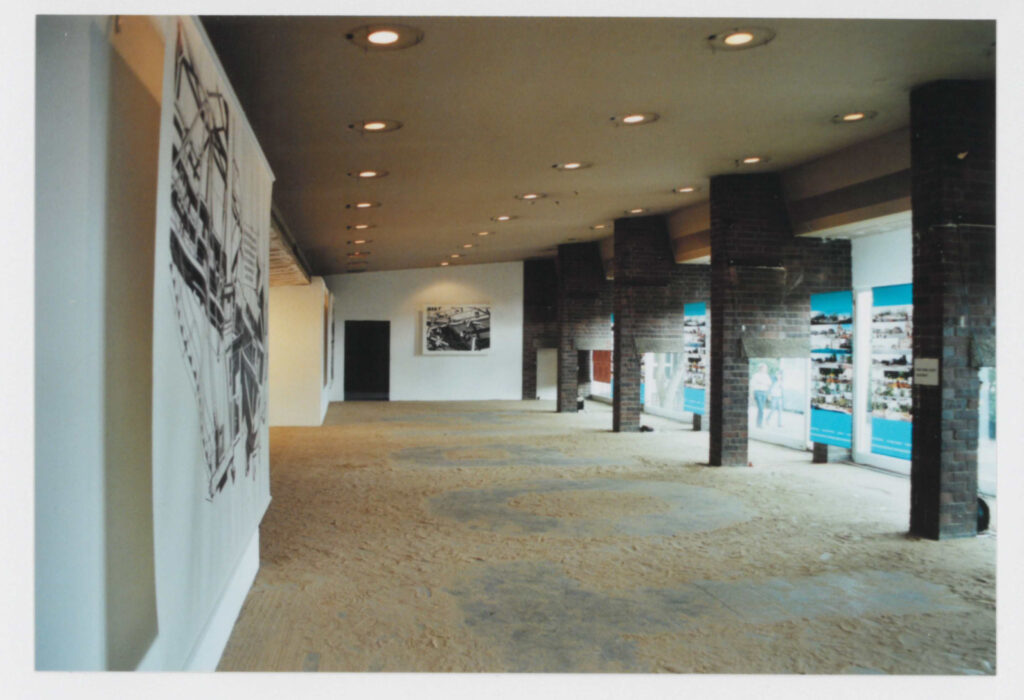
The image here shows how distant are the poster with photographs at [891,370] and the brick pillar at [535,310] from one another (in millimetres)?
9945

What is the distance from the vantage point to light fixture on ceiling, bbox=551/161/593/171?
7.42 metres

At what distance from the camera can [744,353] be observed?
879 centimetres

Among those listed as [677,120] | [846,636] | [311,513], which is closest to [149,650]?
[846,636]

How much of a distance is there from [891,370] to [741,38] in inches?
212

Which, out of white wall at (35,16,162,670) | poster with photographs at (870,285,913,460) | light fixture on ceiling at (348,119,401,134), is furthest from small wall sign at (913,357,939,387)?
white wall at (35,16,162,670)

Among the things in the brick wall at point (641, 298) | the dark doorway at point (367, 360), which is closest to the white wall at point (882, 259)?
the brick wall at point (641, 298)

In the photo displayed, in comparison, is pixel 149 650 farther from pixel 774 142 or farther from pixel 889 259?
pixel 889 259

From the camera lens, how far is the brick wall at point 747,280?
874 centimetres

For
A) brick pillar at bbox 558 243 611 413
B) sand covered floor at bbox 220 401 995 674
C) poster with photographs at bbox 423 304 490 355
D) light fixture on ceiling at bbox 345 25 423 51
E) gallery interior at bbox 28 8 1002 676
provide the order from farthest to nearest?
poster with photographs at bbox 423 304 490 355 < brick pillar at bbox 558 243 611 413 < light fixture on ceiling at bbox 345 25 423 51 < sand covered floor at bbox 220 401 995 674 < gallery interior at bbox 28 8 1002 676

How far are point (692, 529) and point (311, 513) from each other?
123 inches

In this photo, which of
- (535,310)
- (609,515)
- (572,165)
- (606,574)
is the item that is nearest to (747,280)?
(572,165)

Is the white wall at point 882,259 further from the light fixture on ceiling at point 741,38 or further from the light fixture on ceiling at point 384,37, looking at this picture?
the light fixture on ceiling at point 384,37

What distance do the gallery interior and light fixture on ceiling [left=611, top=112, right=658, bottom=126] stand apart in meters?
0.06

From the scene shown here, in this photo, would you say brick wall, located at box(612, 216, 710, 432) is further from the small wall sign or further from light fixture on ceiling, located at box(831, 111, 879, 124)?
the small wall sign
